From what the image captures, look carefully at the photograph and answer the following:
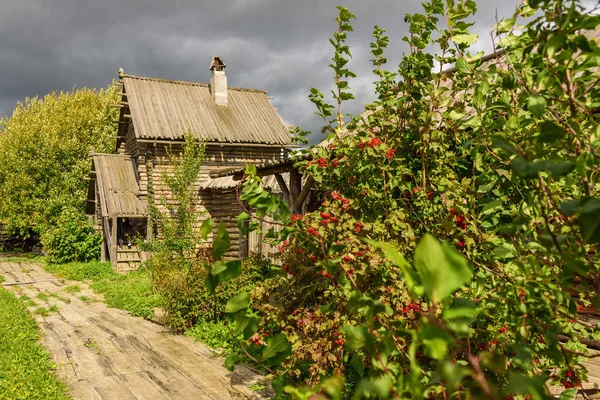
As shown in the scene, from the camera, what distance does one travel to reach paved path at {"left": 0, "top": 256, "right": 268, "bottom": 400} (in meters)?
5.00

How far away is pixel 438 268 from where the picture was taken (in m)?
0.61

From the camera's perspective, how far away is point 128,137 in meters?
18.8

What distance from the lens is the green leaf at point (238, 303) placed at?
3.48 feet

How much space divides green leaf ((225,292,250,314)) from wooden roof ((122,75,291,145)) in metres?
15.7

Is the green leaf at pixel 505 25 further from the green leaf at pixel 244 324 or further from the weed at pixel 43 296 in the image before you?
the weed at pixel 43 296

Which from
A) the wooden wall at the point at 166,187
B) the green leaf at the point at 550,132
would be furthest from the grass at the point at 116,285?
the green leaf at the point at 550,132

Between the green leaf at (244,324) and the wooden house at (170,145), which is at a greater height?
the wooden house at (170,145)

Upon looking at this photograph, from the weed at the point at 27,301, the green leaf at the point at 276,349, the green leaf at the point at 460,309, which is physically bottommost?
the weed at the point at 27,301

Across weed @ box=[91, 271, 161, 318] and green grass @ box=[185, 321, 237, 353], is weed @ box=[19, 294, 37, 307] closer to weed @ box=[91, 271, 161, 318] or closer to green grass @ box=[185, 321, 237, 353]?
weed @ box=[91, 271, 161, 318]

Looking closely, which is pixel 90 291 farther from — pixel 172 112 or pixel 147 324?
pixel 172 112

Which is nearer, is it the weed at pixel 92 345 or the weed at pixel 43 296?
the weed at pixel 92 345

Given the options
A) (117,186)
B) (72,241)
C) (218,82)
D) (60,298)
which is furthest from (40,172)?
(60,298)

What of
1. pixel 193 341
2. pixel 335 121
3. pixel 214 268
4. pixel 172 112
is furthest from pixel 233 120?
pixel 214 268

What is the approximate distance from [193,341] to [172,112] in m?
12.3
